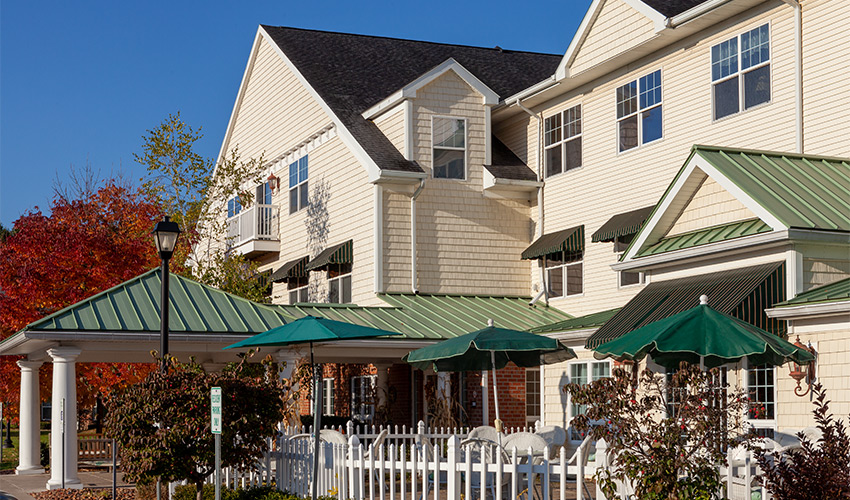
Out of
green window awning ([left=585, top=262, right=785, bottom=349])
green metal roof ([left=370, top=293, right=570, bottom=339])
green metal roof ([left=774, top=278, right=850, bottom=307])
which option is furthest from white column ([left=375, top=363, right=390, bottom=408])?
green metal roof ([left=774, top=278, right=850, bottom=307])

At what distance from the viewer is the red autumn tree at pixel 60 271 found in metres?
27.7

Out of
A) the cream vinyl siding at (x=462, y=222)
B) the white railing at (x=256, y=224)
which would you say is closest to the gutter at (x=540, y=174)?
the cream vinyl siding at (x=462, y=222)

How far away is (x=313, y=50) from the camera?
102ft

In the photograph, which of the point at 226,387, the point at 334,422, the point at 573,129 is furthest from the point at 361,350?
the point at 226,387

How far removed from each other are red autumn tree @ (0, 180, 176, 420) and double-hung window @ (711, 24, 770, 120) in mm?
16312

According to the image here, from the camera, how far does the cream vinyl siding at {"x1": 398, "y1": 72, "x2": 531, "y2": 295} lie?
86.3ft

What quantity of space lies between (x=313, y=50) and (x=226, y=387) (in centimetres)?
1900

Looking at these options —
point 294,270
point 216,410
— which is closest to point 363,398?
point 294,270

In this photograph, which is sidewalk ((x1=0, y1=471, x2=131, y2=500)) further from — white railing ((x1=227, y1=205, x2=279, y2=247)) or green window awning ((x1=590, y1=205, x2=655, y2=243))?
green window awning ((x1=590, y1=205, x2=655, y2=243))

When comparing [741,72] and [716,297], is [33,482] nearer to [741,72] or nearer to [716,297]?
[716,297]

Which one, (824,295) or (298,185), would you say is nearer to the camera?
(824,295)

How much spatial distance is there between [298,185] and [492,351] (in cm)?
1482

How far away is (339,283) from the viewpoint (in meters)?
27.8

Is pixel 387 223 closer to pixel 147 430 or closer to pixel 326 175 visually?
pixel 326 175
